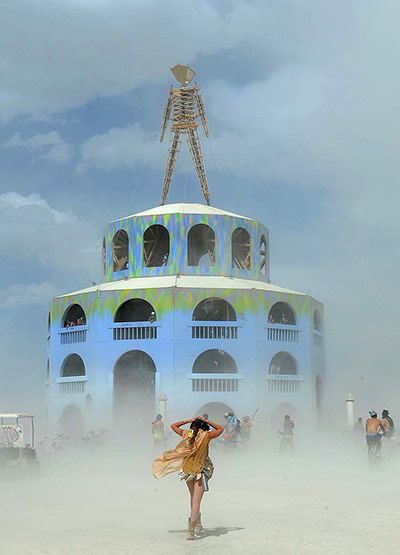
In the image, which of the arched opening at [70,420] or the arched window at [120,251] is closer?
the arched opening at [70,420]

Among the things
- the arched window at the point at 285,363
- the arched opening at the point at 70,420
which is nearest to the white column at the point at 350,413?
the arched window at the point at 285,363

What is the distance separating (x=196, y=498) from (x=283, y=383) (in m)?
29.6

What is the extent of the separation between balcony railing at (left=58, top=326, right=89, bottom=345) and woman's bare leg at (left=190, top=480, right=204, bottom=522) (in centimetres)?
3074

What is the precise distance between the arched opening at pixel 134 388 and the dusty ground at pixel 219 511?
15.4m

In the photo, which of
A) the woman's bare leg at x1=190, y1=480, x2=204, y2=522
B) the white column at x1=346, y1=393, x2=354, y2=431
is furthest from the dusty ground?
the white column at x1=346, y1=393, x2=354, y2=431

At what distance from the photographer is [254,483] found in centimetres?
1953

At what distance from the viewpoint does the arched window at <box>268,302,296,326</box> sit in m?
42.5

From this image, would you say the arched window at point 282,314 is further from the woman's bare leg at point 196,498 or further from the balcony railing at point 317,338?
the woman's bare leg at point 196,498

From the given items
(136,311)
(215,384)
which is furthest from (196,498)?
(136,311)

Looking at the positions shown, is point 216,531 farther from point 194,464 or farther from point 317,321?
point 317,321

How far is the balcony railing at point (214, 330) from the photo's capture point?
3966cm

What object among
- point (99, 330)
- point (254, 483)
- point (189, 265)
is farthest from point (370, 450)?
point (189, 265)

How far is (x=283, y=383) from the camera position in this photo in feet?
133

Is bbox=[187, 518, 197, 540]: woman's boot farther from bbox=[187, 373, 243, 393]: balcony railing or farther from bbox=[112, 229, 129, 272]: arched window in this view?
bbox=[112, 229, 129, 272]: arched window
